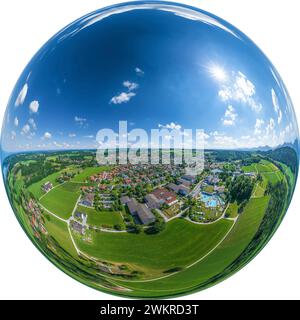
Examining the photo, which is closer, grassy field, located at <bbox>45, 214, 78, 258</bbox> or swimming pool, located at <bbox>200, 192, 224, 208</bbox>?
swimming pool, located at <bbox>200, 192, 224, 208</bbox>

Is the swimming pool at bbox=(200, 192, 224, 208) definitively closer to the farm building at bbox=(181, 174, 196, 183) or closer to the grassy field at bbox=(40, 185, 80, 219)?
the farm building at bbox=(181, 174, 196, 183)

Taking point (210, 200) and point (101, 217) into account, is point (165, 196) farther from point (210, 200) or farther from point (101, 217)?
point (101, 217)

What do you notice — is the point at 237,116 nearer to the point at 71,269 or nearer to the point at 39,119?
the point at 39,119

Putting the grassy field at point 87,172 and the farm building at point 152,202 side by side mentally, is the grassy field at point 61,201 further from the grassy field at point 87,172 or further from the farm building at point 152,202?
the farm building at point 152,202

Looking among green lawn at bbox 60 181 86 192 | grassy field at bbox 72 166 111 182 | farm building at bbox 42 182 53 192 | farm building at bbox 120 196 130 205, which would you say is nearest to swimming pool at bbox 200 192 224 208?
farm building at bbox 120 196 130 205

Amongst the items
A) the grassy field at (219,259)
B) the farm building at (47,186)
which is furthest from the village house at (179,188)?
the farm building at (47,186)

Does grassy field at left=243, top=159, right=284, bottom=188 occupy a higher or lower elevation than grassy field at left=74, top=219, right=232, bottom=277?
higher
